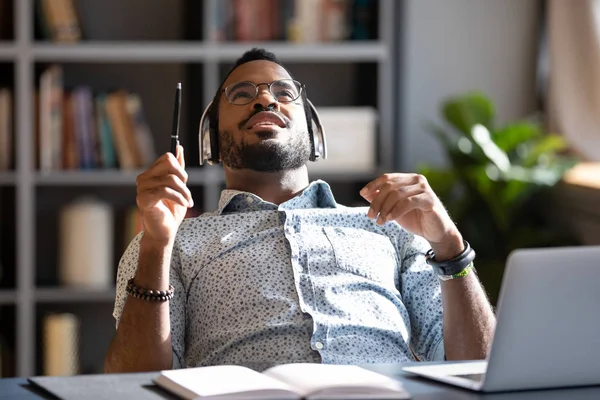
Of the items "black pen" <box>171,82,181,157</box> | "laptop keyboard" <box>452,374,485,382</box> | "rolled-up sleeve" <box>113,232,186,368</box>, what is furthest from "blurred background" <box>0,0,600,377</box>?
"laptop keyboard" <box>452,374,485,382</box>

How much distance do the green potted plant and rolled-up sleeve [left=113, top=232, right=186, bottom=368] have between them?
63.2 inches

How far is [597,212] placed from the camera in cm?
318

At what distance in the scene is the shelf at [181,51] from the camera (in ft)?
11.3

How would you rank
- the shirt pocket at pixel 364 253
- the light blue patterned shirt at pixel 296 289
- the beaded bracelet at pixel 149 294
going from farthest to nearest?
the shirt pocket at pixel 364 253
the light blue patterned shirt at pixel 296 289
the beaded bracelet at pixel 149 294

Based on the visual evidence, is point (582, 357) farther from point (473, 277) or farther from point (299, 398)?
point (473, 277)

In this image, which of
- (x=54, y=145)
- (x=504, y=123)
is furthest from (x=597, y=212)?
(x=54, y=145)

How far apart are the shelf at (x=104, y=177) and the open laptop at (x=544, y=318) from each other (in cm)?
236

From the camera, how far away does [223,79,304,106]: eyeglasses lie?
6.88 feet

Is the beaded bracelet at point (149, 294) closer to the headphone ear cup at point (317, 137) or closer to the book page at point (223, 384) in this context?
the book page at point (223, 384)

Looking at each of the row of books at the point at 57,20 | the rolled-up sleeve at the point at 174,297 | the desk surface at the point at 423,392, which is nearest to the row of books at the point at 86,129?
the row of books at the point at 57,20

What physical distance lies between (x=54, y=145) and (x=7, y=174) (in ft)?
0.60

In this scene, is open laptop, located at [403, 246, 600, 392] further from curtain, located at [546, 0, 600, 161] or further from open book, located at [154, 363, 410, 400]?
curtain, located at [546, 0, 600, 161]

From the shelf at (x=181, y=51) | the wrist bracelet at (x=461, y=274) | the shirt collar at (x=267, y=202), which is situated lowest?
the wrist bracelet at (x=461, y=274)

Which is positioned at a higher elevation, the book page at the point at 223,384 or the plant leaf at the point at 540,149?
the book page at the point at 223,384
